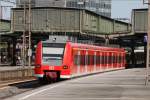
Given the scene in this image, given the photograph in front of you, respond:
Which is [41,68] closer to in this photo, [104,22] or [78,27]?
[78,27]

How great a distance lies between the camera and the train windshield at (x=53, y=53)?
3162 cm

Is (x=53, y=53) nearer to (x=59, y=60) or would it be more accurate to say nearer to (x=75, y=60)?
(x=59, y=60)

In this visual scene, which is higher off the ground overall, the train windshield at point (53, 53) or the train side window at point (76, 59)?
the train windshield at point (53, 53)

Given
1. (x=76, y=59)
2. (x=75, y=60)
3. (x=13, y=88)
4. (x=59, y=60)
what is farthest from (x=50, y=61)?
(x=13, y=88)

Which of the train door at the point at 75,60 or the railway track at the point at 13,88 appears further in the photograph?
the train door at the point at 75,60

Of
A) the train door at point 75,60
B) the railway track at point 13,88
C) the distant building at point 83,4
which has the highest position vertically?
the distant building at point 83,4

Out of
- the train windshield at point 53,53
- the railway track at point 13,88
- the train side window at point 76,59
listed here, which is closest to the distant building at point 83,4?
the train side window at point 76,59

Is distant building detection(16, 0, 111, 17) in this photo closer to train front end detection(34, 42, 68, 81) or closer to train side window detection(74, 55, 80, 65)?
train side window detection(74, 55, 80, 65)

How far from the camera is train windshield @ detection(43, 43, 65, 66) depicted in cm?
3162

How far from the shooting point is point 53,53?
31922 mm

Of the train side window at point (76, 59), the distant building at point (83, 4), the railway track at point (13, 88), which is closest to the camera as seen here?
the railway track at point (13, 88)

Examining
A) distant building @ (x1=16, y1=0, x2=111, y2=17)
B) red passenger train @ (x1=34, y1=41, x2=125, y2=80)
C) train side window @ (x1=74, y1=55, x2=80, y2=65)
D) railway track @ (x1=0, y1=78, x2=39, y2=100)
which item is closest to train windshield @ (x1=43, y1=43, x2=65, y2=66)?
red passenger train @ (x1=34, y1=41, x2=125, y2=80)

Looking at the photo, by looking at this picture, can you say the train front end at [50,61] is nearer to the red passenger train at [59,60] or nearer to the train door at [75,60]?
the red passenger train at [59,60]

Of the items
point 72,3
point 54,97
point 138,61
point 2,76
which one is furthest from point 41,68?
point 138,61
